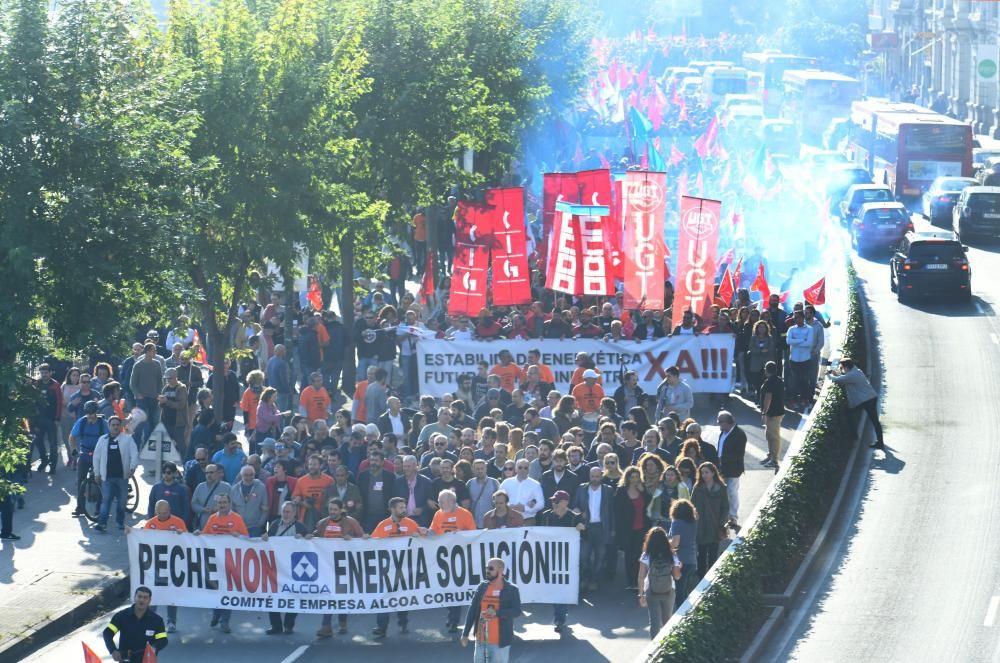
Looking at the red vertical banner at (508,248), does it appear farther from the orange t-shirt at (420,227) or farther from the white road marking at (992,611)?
the white road marking at (992,611)

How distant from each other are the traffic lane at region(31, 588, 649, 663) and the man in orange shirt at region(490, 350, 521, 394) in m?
5.99

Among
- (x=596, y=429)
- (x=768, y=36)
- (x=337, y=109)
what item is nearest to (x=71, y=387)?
(x=337, y=109)

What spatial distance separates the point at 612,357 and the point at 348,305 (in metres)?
5.39

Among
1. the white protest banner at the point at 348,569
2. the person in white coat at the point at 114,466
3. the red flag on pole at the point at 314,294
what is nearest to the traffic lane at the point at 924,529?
the white protest banner at the point at 348,569

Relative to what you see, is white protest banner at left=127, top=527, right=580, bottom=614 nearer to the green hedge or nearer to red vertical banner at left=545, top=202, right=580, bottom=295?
the green hedge

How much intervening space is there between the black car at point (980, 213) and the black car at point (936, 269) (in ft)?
31.0

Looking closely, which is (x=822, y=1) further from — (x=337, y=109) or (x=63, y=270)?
(x=63, y=270)

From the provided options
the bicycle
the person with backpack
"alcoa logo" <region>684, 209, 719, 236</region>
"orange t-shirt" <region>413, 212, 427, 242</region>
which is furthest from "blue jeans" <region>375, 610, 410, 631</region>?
"orange t-shirt" <region>413, 212, 427, 242</region>

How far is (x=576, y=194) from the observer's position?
2806 centimetres

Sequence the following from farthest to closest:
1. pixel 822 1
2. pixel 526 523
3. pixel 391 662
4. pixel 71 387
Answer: pixel 822 1
pixel 71 387
pixel 526 523
pixel 391 662

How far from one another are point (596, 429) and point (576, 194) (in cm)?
722

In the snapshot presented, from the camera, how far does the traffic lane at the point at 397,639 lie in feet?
53.8

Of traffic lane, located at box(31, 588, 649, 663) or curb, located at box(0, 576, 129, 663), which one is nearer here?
traffic lane, located at box(31, 588, 649, 663)

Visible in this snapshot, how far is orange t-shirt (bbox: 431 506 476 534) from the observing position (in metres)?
16.9
